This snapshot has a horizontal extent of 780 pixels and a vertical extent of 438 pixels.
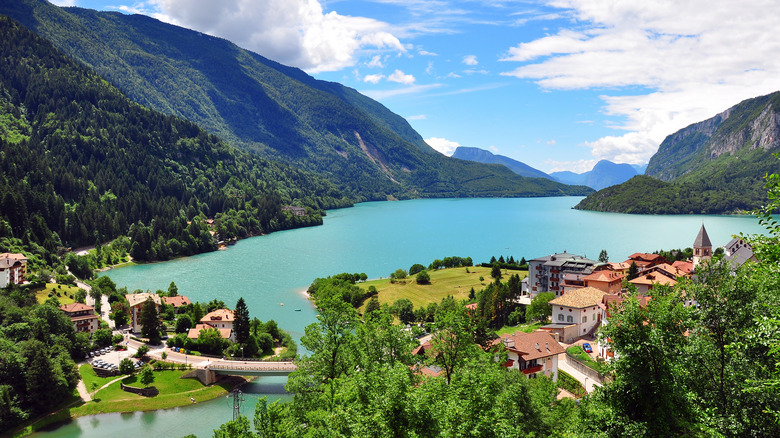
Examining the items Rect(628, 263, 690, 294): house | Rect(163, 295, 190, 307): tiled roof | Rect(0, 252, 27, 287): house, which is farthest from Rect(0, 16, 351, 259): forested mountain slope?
Rect(628, 263, 690, 294): house

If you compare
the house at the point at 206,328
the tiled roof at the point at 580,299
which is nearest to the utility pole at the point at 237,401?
the house at the point at 206,328

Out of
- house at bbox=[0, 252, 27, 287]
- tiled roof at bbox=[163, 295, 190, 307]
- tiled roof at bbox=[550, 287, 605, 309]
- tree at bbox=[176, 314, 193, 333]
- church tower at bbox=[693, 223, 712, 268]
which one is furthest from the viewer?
church tower at bbox=[693, 223, 712, 268]

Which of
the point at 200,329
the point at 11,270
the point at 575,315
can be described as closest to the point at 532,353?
the point at 575,315

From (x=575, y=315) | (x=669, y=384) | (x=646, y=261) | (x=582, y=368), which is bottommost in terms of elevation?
(x=582, y=368)

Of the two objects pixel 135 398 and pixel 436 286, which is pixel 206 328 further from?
pixel 436 286

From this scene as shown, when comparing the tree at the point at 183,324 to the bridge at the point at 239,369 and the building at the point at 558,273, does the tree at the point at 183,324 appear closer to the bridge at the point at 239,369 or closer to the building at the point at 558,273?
the bridge at the point at 239,369

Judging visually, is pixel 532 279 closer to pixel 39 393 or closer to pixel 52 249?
pixel 39 393

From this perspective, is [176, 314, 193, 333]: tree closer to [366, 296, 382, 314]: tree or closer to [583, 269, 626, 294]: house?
[366, 296, 382, 314]: tree
